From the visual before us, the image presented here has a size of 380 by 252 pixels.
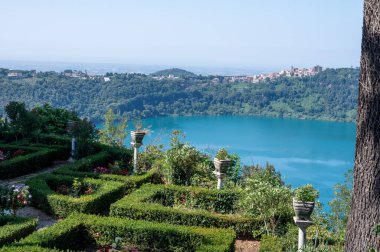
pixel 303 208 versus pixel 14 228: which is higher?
pixel 303 208

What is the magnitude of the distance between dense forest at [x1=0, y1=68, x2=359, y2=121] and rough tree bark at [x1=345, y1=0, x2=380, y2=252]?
133 ft

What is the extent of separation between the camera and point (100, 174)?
1090 centimetres

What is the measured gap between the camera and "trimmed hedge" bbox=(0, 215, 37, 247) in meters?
6.72

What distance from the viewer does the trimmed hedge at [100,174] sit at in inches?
415

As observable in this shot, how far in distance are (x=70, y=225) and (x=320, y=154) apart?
55119 millimetres

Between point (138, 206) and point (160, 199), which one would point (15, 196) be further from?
point (160, 199)

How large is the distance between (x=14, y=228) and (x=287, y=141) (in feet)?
204

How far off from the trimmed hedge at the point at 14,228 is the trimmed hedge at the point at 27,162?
435 cm

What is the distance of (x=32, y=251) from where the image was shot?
612cm

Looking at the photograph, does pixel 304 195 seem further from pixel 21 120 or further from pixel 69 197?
pixel 21 120

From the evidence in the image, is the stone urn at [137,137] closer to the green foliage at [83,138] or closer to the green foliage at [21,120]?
the green foliage at [83,138]

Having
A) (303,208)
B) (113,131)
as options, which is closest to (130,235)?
(303,208)

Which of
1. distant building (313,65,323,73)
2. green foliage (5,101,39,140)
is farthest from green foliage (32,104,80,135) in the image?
distant building (313,65,323,73)

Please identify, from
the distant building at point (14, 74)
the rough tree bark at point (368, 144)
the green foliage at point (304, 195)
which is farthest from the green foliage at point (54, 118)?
the distant building at point (14, 74)
